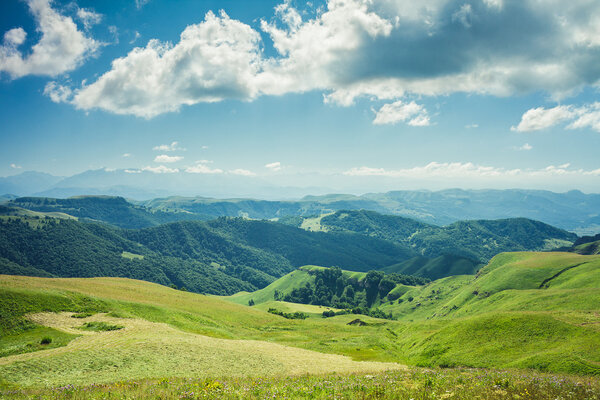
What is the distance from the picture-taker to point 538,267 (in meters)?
139

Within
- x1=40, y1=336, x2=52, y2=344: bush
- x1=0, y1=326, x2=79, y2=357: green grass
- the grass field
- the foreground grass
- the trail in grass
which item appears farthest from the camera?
x1=40, y1=336, x2=52, y2=344: bush

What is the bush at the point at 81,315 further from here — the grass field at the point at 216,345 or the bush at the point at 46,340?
the bush at the point at 46,340

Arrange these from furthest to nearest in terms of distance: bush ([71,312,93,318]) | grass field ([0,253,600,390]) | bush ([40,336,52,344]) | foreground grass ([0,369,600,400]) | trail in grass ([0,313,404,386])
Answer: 1. bush ([71,312,93,318])
2. bush ([40,336,52,344])
3. grass field ([0,253,600,390])
4. trail in grass ([0,313,404,386])
5. foreground grass ([0,369,600,400])

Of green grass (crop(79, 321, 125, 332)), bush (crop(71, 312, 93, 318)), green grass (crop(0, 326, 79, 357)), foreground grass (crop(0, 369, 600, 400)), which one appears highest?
foreground grass (crop(0, 369, 600, 400))

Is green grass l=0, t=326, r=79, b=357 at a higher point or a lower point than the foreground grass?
lower

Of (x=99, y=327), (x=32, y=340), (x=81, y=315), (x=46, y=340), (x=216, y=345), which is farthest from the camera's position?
(x=81, y=315)

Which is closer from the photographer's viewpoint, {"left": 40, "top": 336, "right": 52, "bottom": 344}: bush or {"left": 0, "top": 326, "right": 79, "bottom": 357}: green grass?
{"left": 0, "top": 326, "right": 79, "bottom": 357}: green grass

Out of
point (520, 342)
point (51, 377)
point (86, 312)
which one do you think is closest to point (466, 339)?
point (520, 342)

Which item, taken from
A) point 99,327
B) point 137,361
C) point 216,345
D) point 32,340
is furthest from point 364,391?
point 99,327

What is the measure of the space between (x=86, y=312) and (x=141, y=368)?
35.7 m

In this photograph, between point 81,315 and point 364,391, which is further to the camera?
point 81,315

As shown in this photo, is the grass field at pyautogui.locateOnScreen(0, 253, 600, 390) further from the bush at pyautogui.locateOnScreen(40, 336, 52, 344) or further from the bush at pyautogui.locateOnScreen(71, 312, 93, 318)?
the bush at pyautogui.locateOnScreen(71, 312, 93, 318)

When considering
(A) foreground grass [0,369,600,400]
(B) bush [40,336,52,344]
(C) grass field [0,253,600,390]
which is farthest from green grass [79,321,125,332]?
(A) foreground grass [0,369,600,400]

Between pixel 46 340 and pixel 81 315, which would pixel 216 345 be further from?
pixel 81 315
